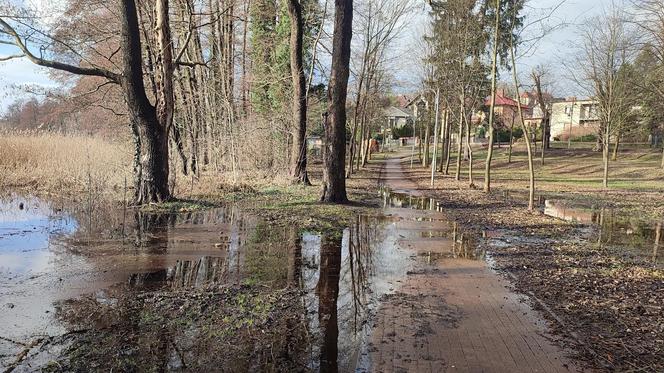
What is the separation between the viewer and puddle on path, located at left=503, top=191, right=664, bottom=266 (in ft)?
32.2

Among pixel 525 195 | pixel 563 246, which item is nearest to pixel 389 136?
pixel 525 195

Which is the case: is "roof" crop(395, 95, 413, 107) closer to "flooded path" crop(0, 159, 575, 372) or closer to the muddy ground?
the muddy ground

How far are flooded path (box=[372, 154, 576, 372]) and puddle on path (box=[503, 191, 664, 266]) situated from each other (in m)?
4.04

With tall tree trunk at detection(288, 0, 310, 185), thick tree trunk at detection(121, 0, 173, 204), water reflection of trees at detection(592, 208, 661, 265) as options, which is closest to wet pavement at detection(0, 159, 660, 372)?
thick tree trunk at detection(121, 0, 173, 204)

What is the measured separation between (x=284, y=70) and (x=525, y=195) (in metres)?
13.6

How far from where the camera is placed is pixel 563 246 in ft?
30.9

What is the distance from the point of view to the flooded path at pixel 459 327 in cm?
419

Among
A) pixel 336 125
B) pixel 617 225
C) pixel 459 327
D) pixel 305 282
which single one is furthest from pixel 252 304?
pixel 617 225

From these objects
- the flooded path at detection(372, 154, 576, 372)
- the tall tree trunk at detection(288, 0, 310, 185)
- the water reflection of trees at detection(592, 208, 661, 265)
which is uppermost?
the tall tree trunk at detection(288, 0, 310, 185)

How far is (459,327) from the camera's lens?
504 centimetres

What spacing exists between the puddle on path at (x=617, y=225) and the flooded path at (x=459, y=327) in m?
4.04

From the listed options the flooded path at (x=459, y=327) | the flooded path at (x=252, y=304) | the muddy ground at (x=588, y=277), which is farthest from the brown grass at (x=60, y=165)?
the muddy ground at (x=588, y=277)

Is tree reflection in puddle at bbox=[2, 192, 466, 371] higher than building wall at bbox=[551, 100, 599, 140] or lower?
lower

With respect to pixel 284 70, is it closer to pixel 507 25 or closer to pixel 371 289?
pixel 507 25
